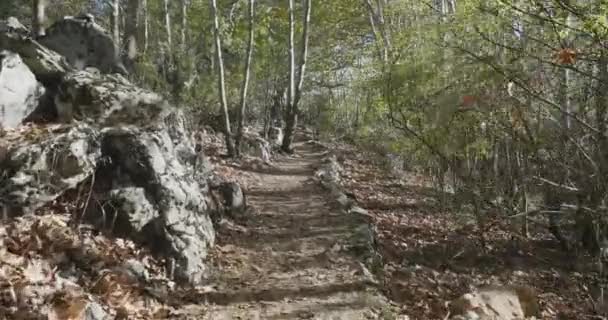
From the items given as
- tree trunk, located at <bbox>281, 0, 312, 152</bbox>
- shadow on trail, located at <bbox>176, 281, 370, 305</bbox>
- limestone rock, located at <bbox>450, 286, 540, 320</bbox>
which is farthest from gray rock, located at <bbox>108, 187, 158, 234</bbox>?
tree trunk, located at <bbox>281, 0, 312, 152</bbox>

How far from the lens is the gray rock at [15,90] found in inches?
235

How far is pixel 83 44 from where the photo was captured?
8688 mm

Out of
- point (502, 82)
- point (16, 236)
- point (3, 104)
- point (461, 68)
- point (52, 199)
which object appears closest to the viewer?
point (16, 236)

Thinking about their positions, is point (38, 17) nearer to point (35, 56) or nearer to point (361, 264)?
point (35, 56)

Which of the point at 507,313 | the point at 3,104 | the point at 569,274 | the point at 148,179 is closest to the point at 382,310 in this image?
the point at 507,313

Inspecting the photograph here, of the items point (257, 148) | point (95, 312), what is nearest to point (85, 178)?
point (95, 312)

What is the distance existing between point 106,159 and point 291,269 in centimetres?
257

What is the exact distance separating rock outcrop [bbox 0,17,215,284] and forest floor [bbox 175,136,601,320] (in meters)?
0.63

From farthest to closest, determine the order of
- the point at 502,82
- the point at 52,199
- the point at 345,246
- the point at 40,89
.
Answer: the point at 502,82 → the point at 345,246 → the point at 40,89 → the point at 52,199

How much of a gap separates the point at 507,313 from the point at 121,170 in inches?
191

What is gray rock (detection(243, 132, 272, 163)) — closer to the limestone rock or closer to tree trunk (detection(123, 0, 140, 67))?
tree trunk (detection(123, 0, 140, 67))

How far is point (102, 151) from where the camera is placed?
20.2 ft

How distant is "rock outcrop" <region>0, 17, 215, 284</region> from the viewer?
5.37 meters

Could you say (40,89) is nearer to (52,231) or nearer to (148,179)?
(148,179)
